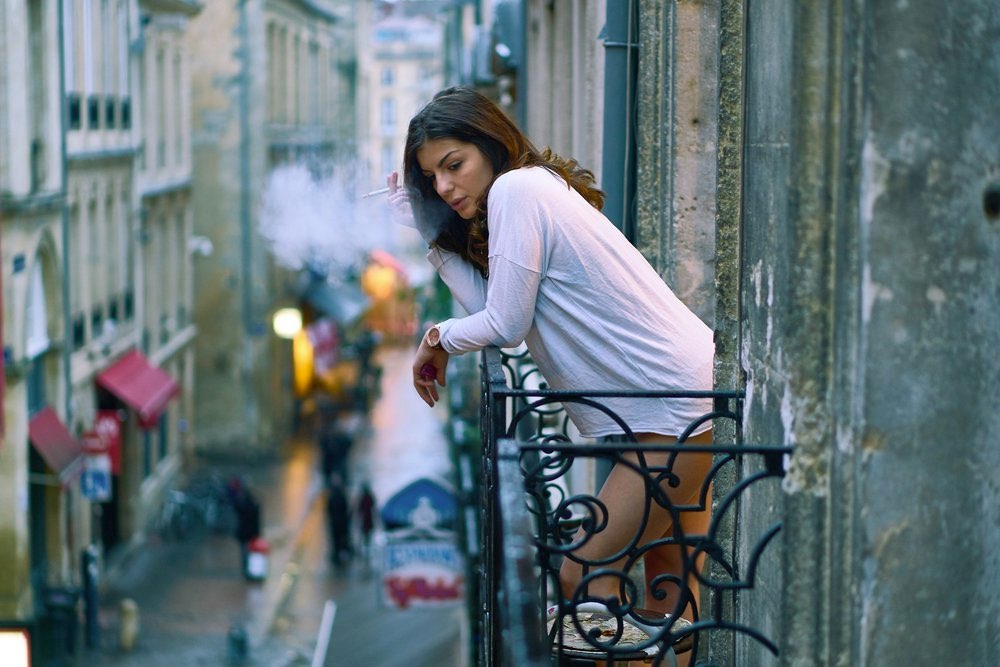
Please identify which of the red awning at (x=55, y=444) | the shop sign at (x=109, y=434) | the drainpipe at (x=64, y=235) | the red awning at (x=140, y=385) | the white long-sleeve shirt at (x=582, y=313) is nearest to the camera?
the white long-sleeve shirt at (x=582, y=313)

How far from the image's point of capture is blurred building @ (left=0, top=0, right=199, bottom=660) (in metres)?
19.5

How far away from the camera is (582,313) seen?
13.3ft

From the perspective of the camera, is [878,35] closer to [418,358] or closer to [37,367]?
[418,358]

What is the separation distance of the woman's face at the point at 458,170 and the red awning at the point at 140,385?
20.6 meters

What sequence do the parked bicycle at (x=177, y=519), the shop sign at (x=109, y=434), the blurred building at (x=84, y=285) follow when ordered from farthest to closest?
the parked bicycle at (x=177, y=519), the shop sign at (x=109, y=434), the blurred building at (x=84, y=285)

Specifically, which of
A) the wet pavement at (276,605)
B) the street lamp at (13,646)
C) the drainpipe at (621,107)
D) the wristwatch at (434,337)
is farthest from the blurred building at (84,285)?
the wristwatch at (434,337)

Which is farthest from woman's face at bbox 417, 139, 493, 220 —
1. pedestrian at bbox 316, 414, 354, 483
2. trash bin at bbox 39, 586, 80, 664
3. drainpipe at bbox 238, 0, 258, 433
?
drainpipe at bbox 238, 0, 258, 433

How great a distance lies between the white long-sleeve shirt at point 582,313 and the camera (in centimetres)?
397

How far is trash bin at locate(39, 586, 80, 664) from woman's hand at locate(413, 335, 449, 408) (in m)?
14.5

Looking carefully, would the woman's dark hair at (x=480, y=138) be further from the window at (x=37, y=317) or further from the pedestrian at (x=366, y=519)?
the pedestrian at (x=366, y=519)

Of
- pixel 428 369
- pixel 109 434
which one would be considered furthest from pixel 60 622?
pixel 428 369

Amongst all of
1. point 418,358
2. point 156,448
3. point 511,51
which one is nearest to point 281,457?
point 156,448

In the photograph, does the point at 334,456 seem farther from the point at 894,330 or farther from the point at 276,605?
the point at 894,330

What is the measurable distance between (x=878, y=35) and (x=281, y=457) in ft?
108
